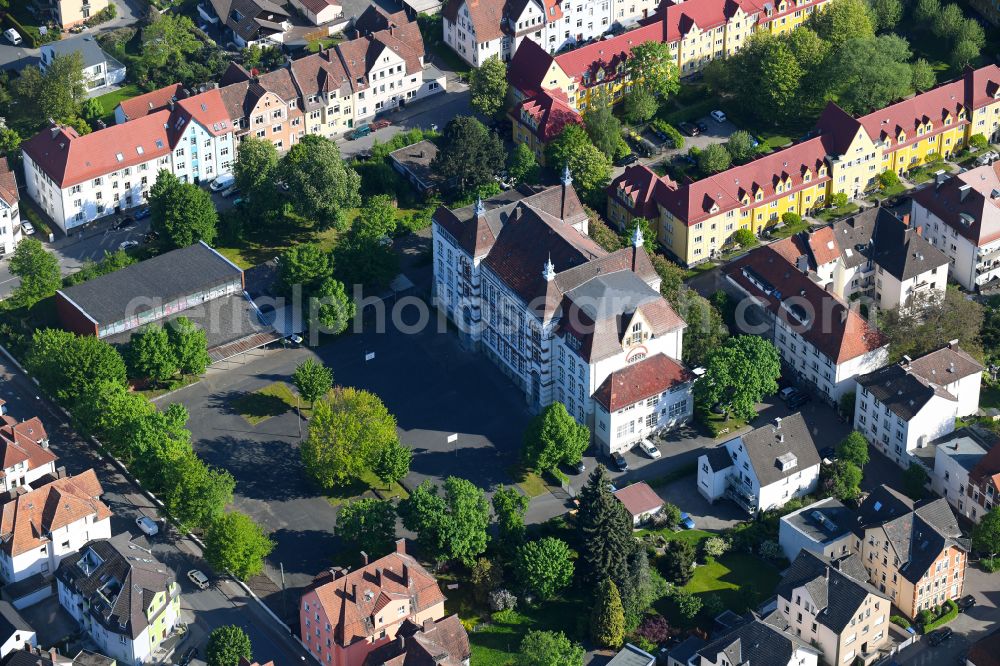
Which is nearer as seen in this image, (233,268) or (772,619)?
(772,619)

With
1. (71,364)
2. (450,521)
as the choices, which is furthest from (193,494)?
(450,521)

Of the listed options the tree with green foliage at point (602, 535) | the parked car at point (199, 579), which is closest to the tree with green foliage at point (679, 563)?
the tree with green foliage at point (602, 535)

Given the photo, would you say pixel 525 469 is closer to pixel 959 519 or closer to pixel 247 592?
pixel 247 592

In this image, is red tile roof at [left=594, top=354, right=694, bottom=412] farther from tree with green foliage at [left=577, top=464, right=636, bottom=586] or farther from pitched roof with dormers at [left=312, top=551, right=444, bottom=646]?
pitched roof with dormers at [left=312, top=551, right=444, bottom=646]

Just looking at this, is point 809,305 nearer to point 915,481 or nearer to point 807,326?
point 807,326

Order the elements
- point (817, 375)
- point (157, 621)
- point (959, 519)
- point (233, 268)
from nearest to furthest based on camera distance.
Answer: point (157, 621) < point (959, 519) < point (817, 375) < point (233, 268)

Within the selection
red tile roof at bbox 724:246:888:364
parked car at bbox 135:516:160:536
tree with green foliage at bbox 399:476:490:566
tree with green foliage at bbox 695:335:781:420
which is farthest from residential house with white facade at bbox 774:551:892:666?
parked car at bbox 135:516:160:536

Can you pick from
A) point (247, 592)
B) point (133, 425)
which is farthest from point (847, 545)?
point (133, 425)
